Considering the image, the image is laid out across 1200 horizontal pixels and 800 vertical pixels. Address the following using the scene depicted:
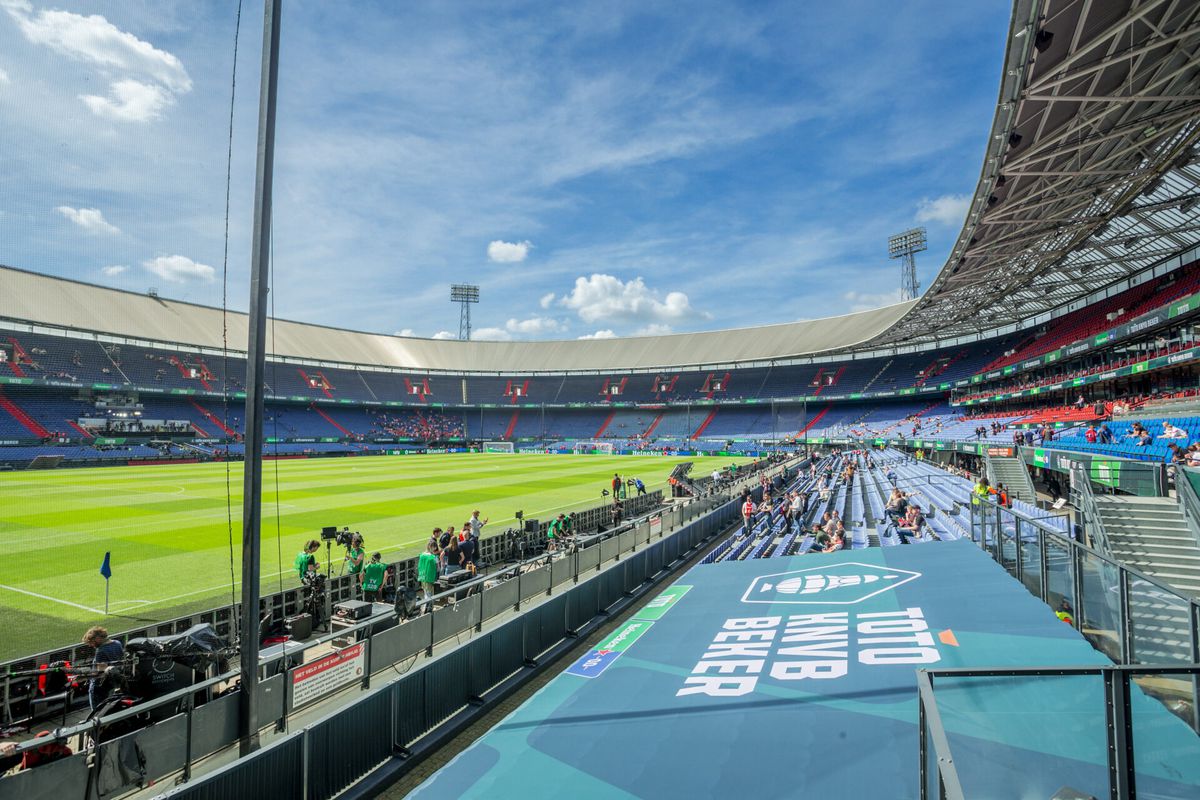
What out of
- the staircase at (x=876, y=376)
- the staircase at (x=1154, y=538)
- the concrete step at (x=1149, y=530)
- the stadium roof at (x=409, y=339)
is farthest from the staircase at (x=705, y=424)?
the concrete step at (x=1149, y=530)

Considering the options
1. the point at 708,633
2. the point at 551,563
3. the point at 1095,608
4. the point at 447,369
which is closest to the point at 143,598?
the point at 551,563

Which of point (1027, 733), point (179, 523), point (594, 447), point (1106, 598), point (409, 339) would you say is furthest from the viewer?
point (409, 339)

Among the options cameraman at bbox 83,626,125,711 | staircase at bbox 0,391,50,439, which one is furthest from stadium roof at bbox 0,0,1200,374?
cameraman at bbox 83,626,125,711

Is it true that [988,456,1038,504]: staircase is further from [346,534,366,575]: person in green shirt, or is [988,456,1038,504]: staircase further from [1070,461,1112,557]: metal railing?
[346,534,366,575]: person in green shirt

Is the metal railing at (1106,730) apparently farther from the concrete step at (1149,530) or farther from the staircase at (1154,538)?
the concrete step at (1149,530)

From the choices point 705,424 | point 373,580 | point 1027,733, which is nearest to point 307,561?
point 373,580

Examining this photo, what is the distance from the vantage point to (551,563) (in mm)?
11156

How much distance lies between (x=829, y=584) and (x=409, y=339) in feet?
306

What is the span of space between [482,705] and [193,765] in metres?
3.31

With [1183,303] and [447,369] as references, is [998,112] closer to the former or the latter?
[1183,303]

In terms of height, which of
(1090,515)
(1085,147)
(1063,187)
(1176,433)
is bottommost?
(1090,515)

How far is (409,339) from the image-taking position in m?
95.4

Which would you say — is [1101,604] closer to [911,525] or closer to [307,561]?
[911,525]

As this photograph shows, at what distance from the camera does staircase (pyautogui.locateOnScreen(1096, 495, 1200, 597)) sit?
9.79 m
